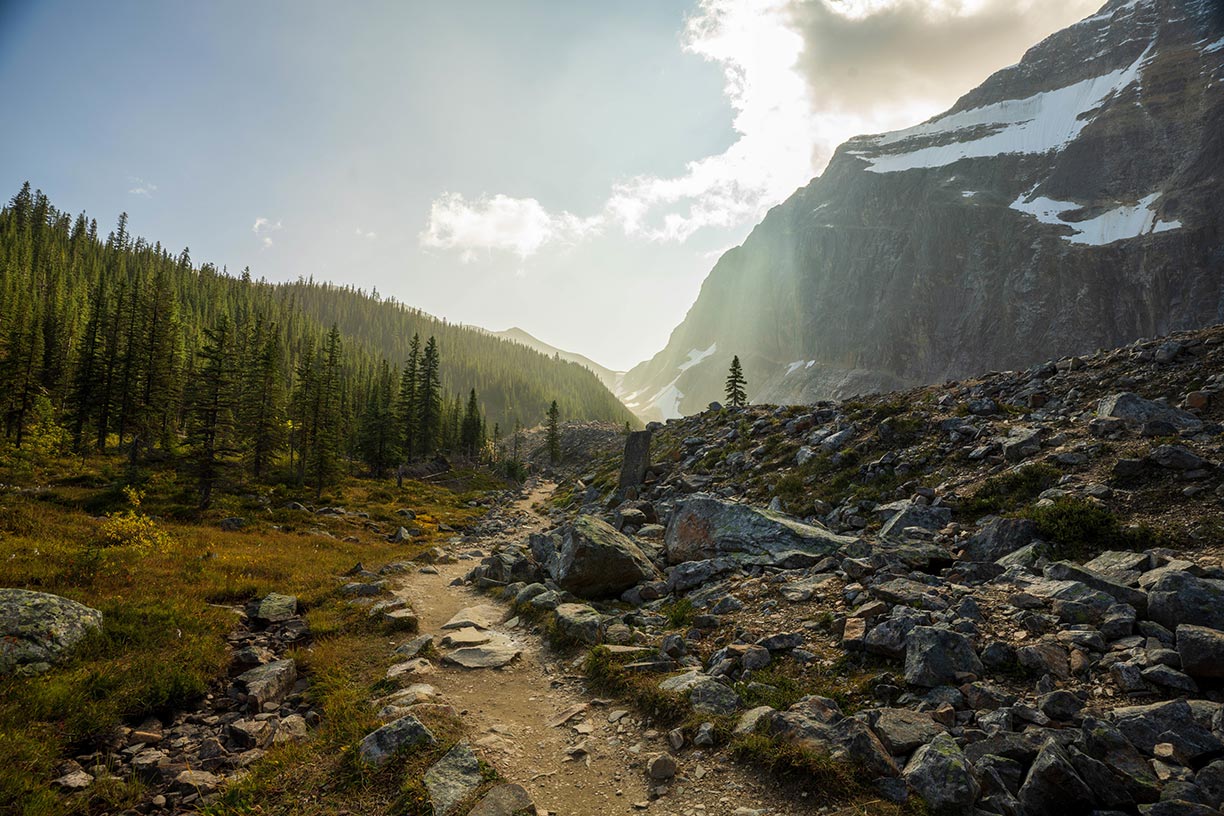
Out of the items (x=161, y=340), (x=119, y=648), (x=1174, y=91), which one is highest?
(x=1174, y=91)

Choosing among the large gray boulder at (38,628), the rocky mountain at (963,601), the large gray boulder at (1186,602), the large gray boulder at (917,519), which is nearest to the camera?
the rocky mountain at (963,601)

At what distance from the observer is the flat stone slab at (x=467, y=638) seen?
40.2ft

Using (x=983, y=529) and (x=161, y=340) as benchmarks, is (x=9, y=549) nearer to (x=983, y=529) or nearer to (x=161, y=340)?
(x=983, y=529)

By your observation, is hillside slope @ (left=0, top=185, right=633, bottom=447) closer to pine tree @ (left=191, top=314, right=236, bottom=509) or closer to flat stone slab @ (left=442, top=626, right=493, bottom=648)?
pine tree @ (left=191, top=314, right=236, bottom=509)

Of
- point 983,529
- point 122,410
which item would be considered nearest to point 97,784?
point 983,529

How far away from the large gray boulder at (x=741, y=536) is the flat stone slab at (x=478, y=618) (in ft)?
19.7

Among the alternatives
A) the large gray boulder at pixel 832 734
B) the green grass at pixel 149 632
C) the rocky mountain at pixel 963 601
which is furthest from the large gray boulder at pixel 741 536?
the green grass at pixel 149 632

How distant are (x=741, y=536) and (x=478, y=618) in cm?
852

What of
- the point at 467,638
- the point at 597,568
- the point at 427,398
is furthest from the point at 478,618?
the point at 427,398

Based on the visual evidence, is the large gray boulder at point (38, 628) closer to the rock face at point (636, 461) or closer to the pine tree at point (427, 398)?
the rock face at point (636, 461)

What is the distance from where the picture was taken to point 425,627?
13.8 m

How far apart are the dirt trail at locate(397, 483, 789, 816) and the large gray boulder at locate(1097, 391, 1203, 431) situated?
53.0ft

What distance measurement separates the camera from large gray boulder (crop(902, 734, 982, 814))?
4953mm

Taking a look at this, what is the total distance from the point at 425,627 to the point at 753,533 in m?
10.3
